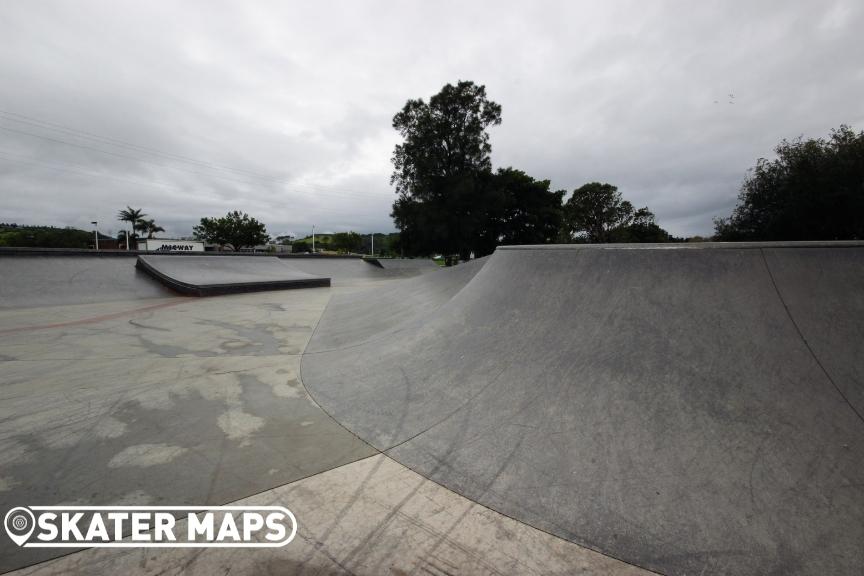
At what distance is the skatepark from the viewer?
1918 mm

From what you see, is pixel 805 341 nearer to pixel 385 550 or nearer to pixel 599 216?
pixel 385 550

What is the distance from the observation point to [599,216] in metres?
39.1

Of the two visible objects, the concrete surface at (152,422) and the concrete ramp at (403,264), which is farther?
the concrete ramp at (403,264)

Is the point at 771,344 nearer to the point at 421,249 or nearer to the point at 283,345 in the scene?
the point at 283,345

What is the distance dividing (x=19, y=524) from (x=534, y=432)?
3527mm

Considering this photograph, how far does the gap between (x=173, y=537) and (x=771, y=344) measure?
4.57 metres

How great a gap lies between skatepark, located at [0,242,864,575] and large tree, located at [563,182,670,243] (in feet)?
126

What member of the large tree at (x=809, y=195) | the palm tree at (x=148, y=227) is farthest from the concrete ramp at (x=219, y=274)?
the palm tree at (x=148, y=227)

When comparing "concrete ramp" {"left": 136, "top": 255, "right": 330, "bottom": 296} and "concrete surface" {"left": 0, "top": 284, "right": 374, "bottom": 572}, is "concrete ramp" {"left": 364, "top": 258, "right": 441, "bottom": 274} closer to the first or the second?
"concrete ramp" {"left": 136, "top": 255, "right": 330, "bottom": 296}

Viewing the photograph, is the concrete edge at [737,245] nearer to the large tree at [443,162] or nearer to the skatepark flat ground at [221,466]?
the skatepark flat ground at [221,466]

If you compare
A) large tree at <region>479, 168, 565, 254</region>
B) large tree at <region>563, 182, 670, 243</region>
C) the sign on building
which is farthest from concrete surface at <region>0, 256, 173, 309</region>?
the sign on building

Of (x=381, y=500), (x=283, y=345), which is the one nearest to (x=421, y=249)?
(x=283, y=345)

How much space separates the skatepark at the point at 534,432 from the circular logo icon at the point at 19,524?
0.26 ft

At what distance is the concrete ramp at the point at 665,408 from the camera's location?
1.94 m
